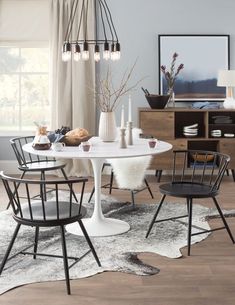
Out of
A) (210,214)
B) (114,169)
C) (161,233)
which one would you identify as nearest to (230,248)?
(161,233)

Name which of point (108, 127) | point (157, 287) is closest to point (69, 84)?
point (108, 127)

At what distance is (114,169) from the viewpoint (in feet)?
16.6

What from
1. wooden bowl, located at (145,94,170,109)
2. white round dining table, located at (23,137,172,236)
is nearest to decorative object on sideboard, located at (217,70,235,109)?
wooden bowl, located at (145,94,170,109)

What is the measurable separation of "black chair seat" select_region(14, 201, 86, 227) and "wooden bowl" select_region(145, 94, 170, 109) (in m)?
3.00

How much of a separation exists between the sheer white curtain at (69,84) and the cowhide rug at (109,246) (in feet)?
6.45

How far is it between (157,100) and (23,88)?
179 cm

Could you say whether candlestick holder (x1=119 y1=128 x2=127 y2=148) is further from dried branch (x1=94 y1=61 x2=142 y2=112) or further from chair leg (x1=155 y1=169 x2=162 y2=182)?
dried branch (x1=94 y1=61 x2=142 y2=112)

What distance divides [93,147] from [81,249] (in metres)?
0.79

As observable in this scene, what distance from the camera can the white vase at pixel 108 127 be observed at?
434 cm

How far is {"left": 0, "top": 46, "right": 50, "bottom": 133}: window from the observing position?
6758 mm

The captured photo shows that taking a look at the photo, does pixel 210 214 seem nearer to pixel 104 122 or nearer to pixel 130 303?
pixel 104 122

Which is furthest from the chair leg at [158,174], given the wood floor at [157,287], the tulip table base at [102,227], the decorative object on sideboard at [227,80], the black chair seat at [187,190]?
the wood floor at [157,287]

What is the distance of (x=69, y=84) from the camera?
21.5 ft

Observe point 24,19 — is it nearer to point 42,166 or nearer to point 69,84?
point 69,84
